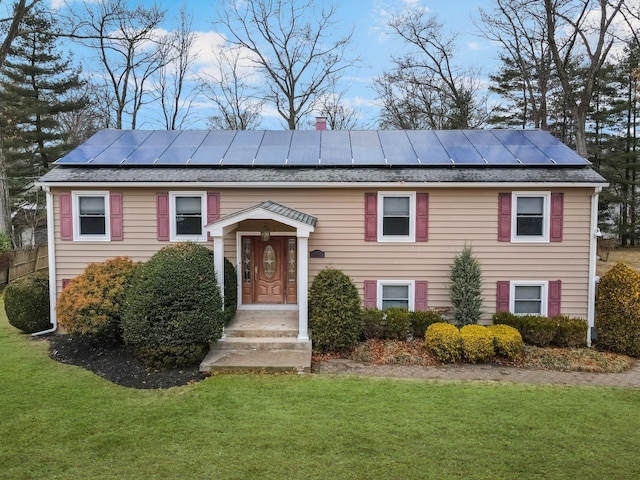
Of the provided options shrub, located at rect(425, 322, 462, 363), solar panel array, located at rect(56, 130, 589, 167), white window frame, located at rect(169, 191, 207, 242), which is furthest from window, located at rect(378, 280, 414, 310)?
white window frame, located at rect(169, 191, 207, 242)

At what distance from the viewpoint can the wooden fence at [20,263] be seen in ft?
54.7

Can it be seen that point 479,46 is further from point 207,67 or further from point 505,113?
point 207,67

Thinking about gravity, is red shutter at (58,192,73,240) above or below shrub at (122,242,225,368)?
above

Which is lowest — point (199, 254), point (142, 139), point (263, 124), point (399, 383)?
point (399, 383)

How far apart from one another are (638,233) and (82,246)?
3505 cm

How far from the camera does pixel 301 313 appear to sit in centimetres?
962

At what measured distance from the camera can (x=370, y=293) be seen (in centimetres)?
1092

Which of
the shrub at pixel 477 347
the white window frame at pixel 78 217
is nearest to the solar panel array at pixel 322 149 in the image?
the white window frame at pixel 78 217

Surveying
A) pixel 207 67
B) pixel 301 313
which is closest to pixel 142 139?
pixel 301 313

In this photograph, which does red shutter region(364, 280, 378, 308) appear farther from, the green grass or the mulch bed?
the mulch bed

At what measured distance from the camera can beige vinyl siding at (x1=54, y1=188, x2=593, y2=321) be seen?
1072cm

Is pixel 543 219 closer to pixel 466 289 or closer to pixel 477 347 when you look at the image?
pixel 466 289

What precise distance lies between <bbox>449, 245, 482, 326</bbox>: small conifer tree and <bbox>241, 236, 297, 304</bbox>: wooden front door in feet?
14.1

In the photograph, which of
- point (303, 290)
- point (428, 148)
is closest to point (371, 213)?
point (303, 290)
